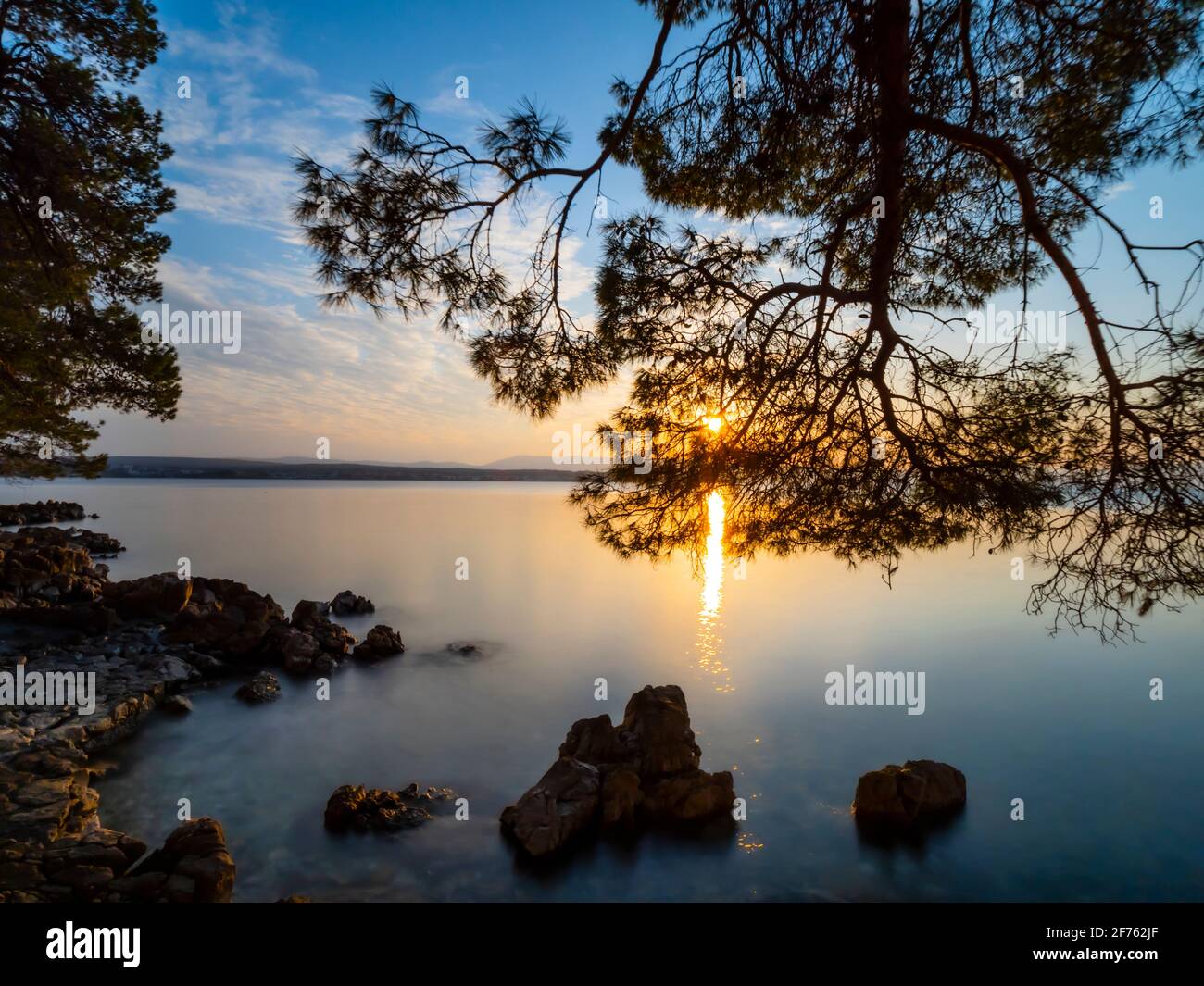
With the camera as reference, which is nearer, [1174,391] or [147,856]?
[1174,391]

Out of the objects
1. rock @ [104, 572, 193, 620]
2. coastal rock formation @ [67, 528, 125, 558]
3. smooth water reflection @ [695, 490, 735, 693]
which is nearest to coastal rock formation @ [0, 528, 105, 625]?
rock @ [104, 572, 193, 620]

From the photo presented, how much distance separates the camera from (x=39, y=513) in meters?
41.3

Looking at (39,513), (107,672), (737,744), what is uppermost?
(39,513)

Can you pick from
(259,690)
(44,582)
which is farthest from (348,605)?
(259,690)

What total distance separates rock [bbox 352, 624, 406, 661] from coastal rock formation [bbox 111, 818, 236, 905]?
8.57m

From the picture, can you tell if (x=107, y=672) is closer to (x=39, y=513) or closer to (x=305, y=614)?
(x=305, y=614)

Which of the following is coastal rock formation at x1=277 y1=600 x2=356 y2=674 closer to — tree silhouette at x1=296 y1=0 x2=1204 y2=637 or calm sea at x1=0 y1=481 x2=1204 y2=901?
calm sea at x1=0 y1=481 x2=1204 y2=901

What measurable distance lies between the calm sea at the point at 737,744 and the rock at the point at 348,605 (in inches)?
22.1

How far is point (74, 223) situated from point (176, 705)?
716 centimetres
